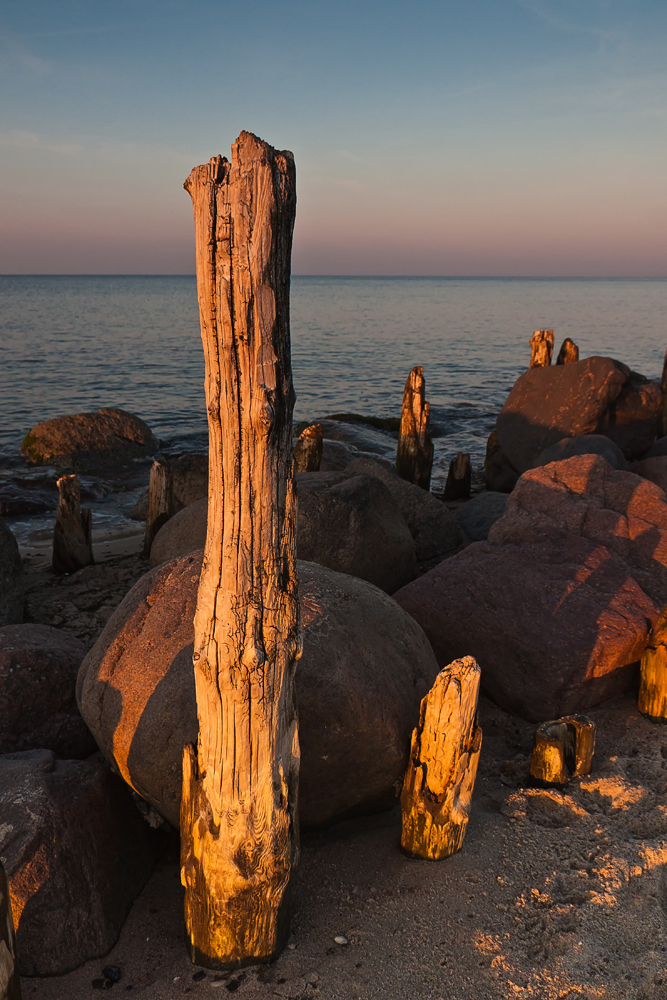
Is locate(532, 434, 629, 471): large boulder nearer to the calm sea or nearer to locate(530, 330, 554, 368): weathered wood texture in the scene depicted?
locate(530, 330, 554, 368): weathered wood texture

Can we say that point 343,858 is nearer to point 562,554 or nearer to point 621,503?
point 562,554

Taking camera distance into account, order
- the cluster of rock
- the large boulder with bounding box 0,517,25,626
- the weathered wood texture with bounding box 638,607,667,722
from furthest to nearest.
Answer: the large boulder with bounding box 0,517,25,626
the weathered wood texture with bounding box 638,607,667,722
the cluster of rock

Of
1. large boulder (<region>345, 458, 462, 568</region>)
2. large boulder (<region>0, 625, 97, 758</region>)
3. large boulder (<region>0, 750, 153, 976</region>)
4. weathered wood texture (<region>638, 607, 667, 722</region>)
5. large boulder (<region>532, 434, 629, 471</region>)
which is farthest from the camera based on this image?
large boulder (<region>345, 458, 462, 568</region>)

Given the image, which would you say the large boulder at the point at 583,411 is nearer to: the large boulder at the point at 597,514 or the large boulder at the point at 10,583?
the large boulder at the point at 597,514

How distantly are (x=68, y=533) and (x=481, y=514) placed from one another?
6.16m

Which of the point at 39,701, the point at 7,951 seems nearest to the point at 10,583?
the point at 39,701

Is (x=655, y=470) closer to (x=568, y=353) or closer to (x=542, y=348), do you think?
(x=542, y=348)

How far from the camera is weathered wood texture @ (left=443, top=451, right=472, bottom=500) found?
13883 mm

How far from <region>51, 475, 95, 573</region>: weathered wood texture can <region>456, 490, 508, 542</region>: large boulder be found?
5.63 m

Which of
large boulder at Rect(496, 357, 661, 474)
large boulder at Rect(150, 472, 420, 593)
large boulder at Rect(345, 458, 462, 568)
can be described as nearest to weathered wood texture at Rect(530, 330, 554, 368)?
large boulder at Rect(496, 357, 661, 474)

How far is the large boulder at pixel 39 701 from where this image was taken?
4.97 meters

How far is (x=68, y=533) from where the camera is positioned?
956cm

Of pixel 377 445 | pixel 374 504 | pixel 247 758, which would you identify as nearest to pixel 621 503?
pixel 374 504

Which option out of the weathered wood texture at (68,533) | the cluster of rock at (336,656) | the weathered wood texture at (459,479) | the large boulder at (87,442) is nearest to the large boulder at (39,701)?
the cluster of rock at (336,656)
